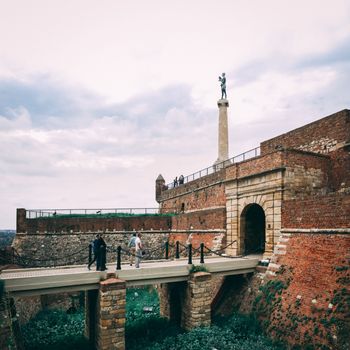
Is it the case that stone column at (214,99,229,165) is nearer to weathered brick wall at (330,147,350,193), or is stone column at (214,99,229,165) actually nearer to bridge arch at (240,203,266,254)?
bridge arch at (240,203,266,254)

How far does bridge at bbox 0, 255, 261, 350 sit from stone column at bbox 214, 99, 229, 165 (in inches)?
589

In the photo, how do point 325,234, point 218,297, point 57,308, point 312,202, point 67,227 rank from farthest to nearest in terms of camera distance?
point 67,227 → point 57,308 → point 218,297 → point 312,202 → point 325,234

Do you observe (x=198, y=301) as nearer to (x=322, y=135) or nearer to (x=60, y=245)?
(x=322, y=135)

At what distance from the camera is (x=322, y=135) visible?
15.8 m

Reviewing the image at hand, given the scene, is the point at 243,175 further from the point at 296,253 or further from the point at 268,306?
the point at 268,306

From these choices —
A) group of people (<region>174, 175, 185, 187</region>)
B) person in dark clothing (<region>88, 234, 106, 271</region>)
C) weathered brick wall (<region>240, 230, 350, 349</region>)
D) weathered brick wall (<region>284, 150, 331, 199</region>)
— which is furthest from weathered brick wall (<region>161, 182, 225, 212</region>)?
person in dark clothing (<region>88, 234, 106, 271</region>)

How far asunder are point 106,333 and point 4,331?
3.00m

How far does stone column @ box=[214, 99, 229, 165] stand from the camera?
90.4ft

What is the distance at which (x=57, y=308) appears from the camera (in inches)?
731

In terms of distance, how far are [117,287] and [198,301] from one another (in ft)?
10.6

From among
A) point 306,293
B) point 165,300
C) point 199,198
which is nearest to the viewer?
point 306,293

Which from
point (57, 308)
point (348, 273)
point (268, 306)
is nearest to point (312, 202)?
point (348, 273)

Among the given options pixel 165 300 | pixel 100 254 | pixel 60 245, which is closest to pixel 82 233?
pixel 60 245

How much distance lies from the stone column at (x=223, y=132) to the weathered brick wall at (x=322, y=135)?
930 centimetres
